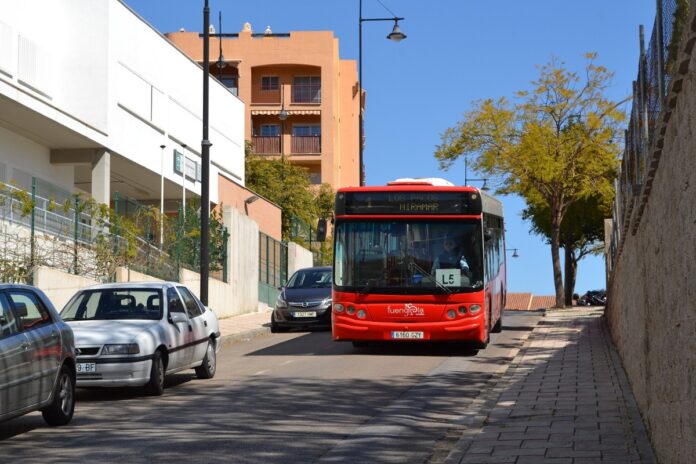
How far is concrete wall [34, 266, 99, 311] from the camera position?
2270 cm

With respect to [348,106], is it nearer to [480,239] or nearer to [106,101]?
[106,101]

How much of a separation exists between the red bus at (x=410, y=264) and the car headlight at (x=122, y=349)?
22.4 ft

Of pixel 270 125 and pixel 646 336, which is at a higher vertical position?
pixel 270 125

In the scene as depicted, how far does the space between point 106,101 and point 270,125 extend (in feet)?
140

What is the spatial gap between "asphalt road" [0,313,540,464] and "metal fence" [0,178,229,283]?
536 centimetres

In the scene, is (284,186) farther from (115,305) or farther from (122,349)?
(122,349)

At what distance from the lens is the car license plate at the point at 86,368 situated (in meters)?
14.2

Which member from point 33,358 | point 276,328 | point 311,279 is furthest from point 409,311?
point 311,279

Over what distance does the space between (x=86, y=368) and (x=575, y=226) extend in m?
46.3

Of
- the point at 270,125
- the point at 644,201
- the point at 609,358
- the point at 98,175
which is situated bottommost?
the point at 609,358

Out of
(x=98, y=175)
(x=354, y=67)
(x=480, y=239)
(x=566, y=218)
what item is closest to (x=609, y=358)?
(x=480, y=239)

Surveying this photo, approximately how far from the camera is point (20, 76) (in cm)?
2784

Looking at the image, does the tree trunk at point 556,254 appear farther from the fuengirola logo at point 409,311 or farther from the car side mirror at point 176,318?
the car side mirror at point 176,318

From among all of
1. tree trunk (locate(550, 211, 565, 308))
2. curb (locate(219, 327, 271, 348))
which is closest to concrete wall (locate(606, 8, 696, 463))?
curb (locate(219, 327, 271, 348))
